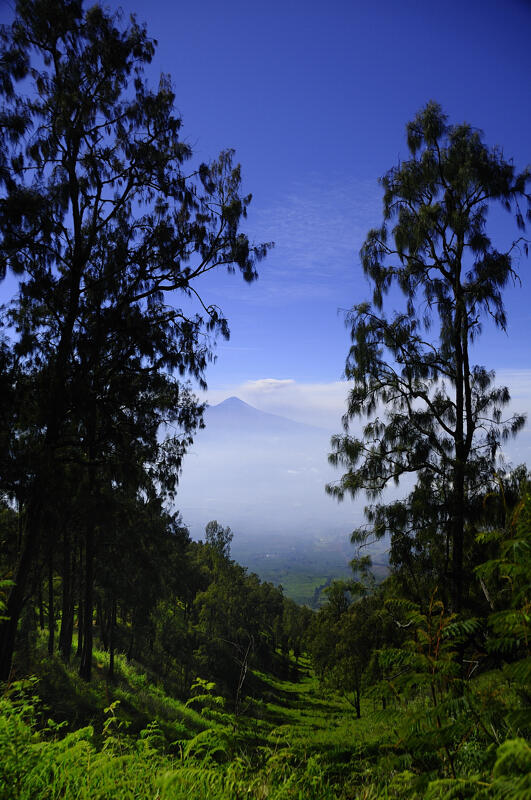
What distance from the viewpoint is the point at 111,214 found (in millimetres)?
8500

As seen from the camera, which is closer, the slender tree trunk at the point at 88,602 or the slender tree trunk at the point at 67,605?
the slender tree trunk at the point at 88,602

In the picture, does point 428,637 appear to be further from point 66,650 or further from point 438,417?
point 66,650

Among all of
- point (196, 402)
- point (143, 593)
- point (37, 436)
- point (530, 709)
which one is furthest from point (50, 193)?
point (143, 593)

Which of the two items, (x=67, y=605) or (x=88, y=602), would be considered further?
(x=67, y=605)

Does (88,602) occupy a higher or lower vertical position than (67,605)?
higher

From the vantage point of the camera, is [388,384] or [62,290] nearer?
[62,290]

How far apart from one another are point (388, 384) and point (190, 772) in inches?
329

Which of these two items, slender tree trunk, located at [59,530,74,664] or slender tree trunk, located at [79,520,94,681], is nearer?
slender tree trunk, located at [79,520,94,681]

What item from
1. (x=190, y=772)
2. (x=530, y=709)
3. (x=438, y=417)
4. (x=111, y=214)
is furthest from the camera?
(x=438, y=417)

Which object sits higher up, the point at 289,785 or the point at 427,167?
the point at 427,167

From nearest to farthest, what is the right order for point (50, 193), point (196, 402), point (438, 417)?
point (50, 193)
point (438, 417)
point (196, 402)

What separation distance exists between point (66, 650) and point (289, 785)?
16216 mm

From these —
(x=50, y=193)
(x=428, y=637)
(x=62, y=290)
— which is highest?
(x=50, y=193)

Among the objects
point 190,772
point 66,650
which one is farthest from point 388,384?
point 66,650
